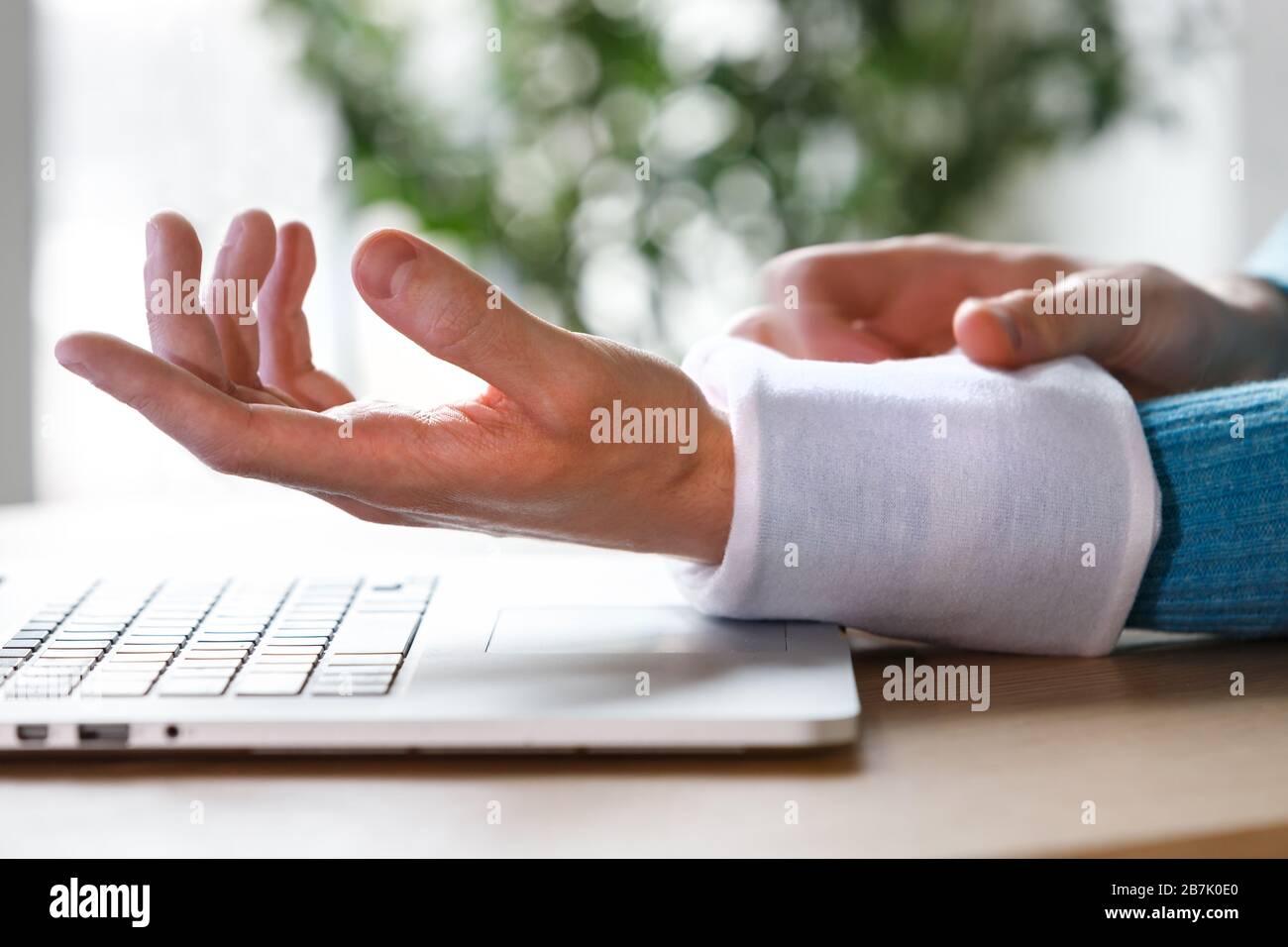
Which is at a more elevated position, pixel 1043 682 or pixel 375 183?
pixel 375 183

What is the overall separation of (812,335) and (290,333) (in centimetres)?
30

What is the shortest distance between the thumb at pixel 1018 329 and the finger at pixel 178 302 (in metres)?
0.30

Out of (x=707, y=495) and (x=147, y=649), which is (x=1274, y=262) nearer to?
(x=707, y=495)

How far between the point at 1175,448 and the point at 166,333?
1.27 ft

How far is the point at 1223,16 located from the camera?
2.21 meters

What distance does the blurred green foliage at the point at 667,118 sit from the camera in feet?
7.00

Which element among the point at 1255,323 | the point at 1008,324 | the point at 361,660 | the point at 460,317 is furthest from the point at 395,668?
the point at 1255,323

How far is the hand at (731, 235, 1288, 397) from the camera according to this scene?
624 mm

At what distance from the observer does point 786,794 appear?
13.6 inches

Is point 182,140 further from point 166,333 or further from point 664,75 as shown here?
point 166,333

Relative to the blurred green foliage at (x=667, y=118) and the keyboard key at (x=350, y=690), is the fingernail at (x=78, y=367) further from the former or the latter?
the blurred green foliage at (x=667, y=118)

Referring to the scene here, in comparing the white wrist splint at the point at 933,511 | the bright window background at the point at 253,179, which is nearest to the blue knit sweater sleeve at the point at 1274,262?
the white wrist splint at the point at 933,511

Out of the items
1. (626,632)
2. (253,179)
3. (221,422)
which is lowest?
(626,632)
